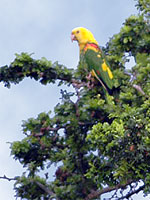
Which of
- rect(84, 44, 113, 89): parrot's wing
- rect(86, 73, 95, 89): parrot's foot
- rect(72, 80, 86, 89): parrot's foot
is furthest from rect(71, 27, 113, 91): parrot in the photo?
rect(72, 80, 86, 89): parrot's foot

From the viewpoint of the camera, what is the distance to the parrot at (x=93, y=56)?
8789 mm

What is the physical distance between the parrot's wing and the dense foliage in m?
0.17

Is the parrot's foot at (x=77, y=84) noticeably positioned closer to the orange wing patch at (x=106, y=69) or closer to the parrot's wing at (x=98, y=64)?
the parrot's wing at (x=98, y=64)

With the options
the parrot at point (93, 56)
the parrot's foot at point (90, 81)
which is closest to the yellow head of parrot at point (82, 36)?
the parrot at point (93, 56)

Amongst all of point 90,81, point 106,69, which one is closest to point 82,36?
point 106,69

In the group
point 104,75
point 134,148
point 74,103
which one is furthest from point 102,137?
point 104,75

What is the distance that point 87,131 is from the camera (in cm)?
785

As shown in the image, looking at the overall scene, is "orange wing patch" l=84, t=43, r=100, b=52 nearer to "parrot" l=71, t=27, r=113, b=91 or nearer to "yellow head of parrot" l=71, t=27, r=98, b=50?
"parrot" l=71, t=27, r=113, b=91

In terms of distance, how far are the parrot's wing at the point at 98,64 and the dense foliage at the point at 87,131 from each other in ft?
0.54

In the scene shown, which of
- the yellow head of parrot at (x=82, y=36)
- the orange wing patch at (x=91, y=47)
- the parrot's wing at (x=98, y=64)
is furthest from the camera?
the yellow head of parrot at (x=82, y=36)

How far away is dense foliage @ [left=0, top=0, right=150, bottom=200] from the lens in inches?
243

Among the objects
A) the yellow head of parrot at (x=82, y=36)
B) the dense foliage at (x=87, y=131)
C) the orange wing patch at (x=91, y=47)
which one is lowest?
the dense foliage at (x=87, y=131)

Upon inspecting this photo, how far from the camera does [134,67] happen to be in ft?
25.0

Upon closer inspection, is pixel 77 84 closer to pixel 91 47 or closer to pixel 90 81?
pixel 90 81
